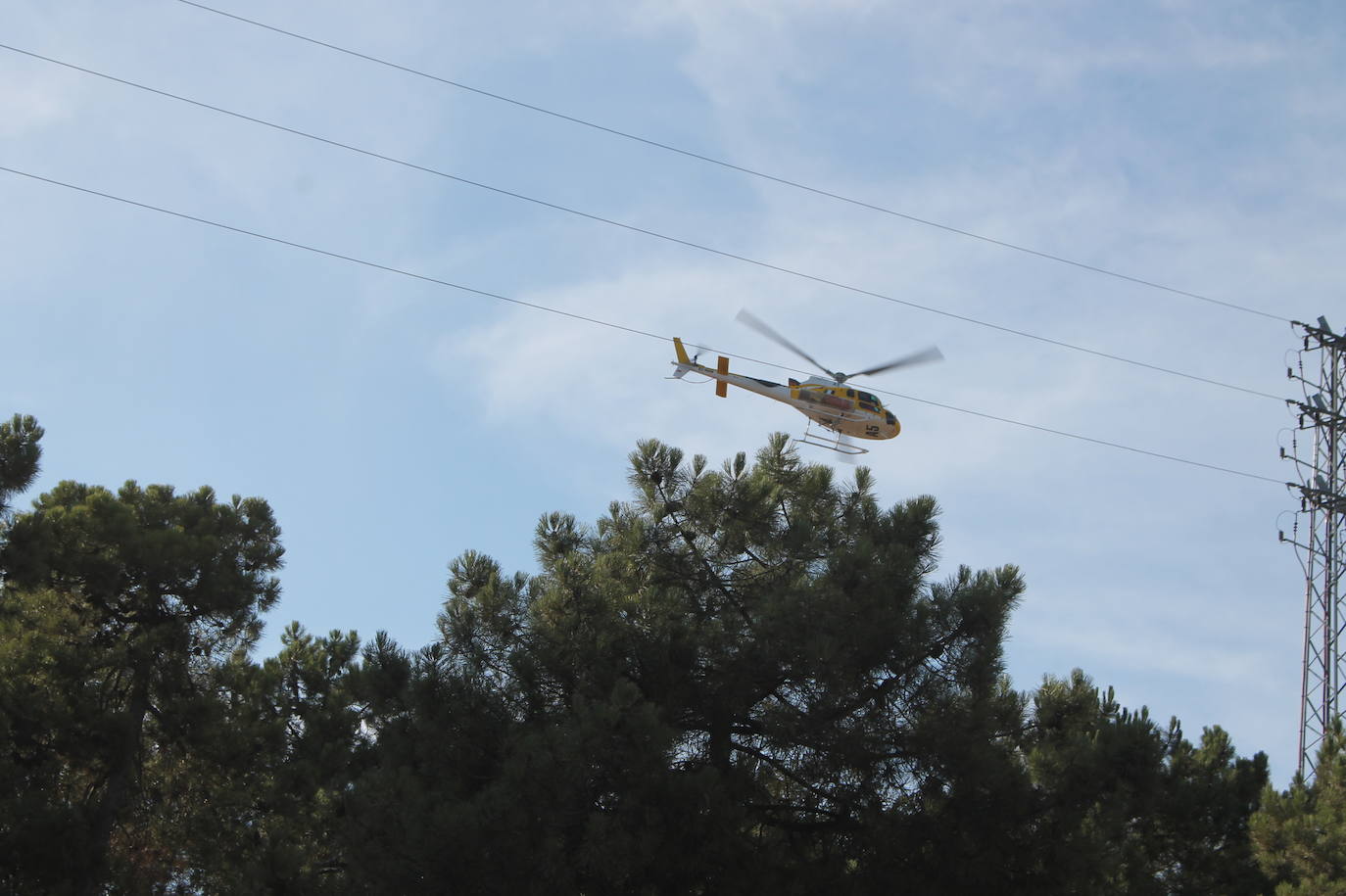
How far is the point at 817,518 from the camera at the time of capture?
16.9 meters

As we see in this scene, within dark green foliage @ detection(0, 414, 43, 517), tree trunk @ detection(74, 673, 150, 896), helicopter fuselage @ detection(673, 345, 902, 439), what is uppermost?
helicopter fuselage @ detection(673, 345, 902, 439)

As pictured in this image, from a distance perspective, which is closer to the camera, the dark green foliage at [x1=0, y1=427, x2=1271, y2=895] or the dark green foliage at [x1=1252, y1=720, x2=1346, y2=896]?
the dark green foliage at [x1=0, y1=427, x2=1271, y2=895]

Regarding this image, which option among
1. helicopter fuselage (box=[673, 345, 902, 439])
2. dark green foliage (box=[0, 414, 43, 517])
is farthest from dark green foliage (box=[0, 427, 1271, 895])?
helicopter fuselage (box=[673, 345, 902, 439])

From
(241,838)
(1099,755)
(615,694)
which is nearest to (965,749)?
(1099,755)

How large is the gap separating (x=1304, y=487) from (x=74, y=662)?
1810 centimetres

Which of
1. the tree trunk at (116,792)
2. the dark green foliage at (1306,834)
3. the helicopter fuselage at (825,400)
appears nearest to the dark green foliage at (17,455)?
the tree trunk at (116,792)

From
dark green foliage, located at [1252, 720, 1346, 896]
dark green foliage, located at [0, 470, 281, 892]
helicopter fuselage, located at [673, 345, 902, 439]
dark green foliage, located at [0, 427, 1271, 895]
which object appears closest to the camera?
dark green foliage, located at [0, 427, 1271, 895]

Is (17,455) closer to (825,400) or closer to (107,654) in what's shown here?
(107,654)

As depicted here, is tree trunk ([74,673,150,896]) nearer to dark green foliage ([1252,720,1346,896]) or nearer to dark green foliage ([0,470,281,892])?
dark green foliage ([0,470,281,892])

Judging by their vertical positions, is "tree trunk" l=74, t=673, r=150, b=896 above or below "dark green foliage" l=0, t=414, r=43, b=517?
below

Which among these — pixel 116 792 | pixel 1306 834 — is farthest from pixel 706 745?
pixel 116 792

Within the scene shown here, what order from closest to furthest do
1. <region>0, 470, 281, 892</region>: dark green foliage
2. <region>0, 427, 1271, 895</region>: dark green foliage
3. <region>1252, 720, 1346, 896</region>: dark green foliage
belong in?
1. <region>0, 427, 1271, 895</region>: dark green foliage
2. <region>1252, 720, 1346, 896</region>: dark green foliage
3. <region>0, 470, 281, 892</region>: dark green foliage

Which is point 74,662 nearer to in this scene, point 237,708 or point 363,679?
point 237,708

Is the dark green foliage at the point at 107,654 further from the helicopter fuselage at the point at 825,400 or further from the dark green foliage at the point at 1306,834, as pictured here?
the dark green foliage at the point at 1306,834
